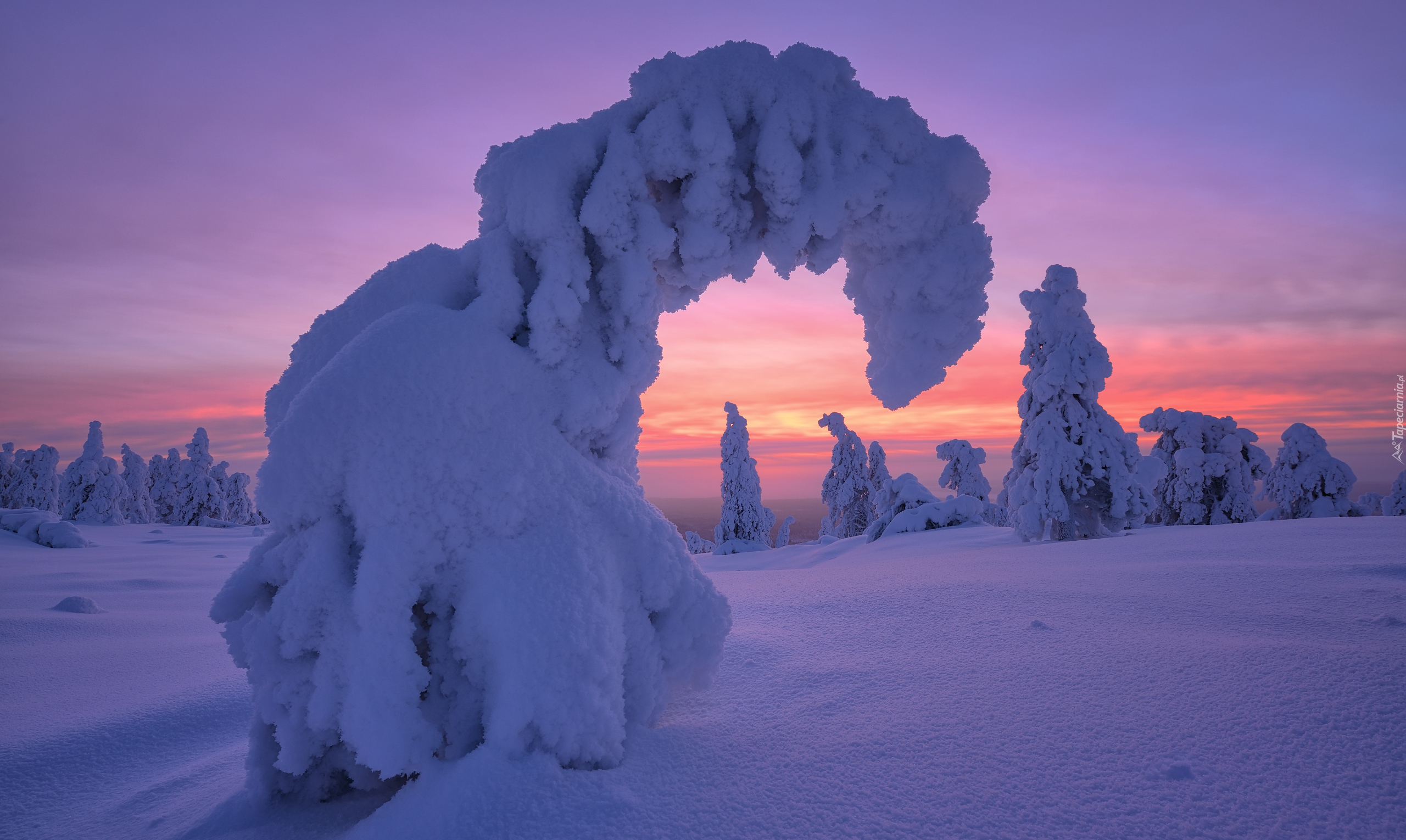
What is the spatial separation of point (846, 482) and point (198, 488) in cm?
4194

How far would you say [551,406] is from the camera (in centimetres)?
A: 315

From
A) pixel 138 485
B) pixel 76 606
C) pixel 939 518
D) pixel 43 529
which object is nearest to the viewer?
pixel 76 606

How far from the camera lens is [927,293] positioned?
12.1 ft

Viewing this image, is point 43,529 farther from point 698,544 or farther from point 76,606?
point 698,544

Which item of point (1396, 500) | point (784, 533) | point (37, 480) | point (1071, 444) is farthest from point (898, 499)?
point (37, 480)

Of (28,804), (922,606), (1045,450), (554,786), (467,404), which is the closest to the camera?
(554,786)

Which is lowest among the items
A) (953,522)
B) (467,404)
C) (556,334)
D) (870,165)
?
(953,522)

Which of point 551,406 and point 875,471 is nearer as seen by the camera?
point 551,406

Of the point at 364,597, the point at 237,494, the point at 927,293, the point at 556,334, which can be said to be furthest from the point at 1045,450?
the point at 237,494

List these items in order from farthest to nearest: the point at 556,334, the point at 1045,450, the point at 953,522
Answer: the point at 953,522
the point at 1045,450
the point at 556,334

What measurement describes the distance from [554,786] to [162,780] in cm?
229

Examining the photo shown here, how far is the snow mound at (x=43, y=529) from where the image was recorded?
14945mm

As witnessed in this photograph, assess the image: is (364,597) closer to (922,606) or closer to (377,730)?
(377,730)

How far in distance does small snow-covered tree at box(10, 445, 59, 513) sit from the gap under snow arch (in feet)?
171
